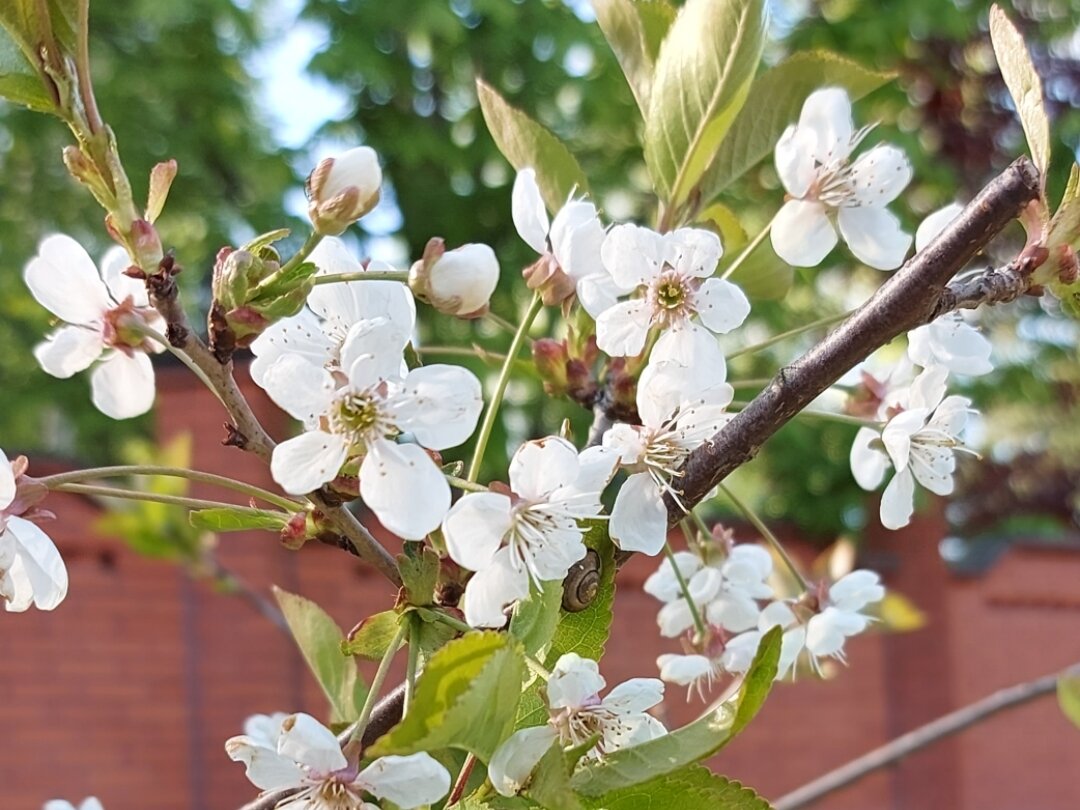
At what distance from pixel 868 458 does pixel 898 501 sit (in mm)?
62

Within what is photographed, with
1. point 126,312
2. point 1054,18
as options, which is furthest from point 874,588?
point 1054,18

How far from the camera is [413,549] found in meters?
0.42

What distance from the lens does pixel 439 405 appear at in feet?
1.32

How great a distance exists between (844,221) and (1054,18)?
19.5 ft

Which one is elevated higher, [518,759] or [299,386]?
[299,386]

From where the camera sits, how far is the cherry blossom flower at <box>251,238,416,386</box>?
1.35 feet

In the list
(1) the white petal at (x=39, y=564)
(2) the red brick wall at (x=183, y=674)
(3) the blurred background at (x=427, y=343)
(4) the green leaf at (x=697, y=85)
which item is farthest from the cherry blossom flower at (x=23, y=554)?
(3) the blurred background at (x=427, y=343)

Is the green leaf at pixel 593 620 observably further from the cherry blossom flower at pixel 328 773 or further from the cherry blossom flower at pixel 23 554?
the cherry blossom flower at pixel 23 554

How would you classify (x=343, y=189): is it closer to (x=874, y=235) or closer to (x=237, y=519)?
(x=237, y=519)

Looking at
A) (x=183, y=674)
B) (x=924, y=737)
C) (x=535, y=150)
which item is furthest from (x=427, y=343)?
(x=535, y=150)

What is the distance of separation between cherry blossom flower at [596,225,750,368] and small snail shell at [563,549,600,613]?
0.09 m

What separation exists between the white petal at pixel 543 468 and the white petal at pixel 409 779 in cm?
11

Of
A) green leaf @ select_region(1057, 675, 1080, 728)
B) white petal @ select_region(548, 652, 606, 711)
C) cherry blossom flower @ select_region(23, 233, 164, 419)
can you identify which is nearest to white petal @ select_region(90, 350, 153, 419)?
cherry blossom flower @ select_region(23, 233, 164, 419)

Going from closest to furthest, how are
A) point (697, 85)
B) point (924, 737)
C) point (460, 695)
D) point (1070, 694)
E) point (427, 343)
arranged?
1. point (460, 695)
2. point (697, 85)
3. point (1070, 694)
4. point (924, 737)
5. point (427, 343)
